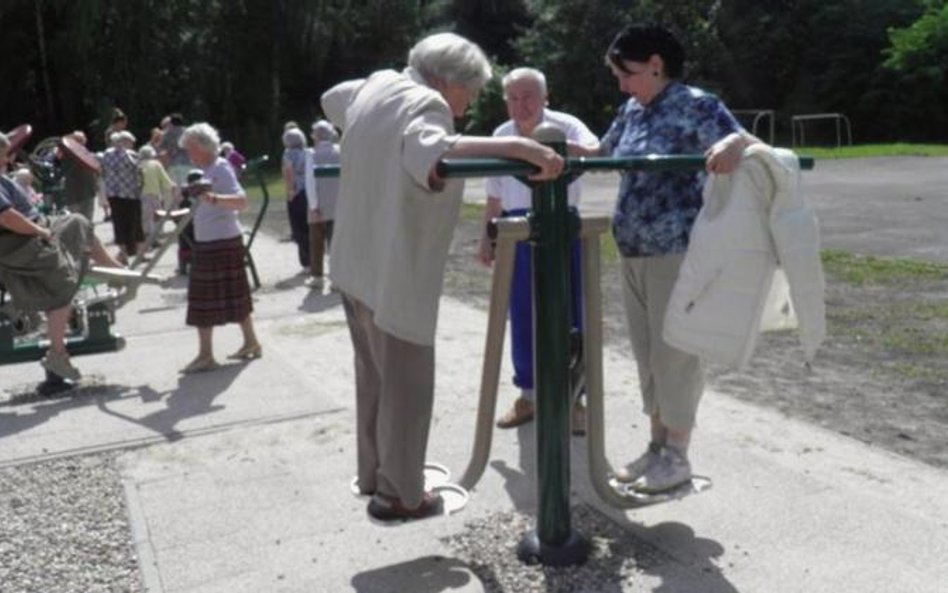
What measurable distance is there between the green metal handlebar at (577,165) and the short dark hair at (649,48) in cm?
60

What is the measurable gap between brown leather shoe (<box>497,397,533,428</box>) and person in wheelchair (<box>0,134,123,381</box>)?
276 centimetres

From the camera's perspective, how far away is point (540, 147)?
3250 millimetres

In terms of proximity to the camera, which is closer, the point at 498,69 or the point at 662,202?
the point at 662,202

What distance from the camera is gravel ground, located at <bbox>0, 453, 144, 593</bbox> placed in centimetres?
394

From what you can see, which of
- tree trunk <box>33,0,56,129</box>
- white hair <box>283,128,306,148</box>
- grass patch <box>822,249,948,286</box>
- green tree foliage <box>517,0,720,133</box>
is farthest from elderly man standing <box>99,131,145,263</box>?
green tree foliage <box>517,0,720,133</box>

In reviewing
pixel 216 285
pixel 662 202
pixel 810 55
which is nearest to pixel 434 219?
pixel 662 202

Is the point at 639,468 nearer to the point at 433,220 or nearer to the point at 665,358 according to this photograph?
the point at 665,358

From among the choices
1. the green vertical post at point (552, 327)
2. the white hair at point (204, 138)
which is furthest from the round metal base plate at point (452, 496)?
the white hair at point (204, 138)

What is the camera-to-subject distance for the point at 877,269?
34.1 feet

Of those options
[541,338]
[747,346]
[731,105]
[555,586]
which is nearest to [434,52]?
[541,338]

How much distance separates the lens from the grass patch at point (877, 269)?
982 cm

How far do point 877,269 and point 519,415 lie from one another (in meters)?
6.02

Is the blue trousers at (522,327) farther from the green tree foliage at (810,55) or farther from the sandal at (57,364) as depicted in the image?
the green tree foliage at (810,55)

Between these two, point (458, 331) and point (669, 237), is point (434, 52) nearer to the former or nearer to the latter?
point (669, 237)
